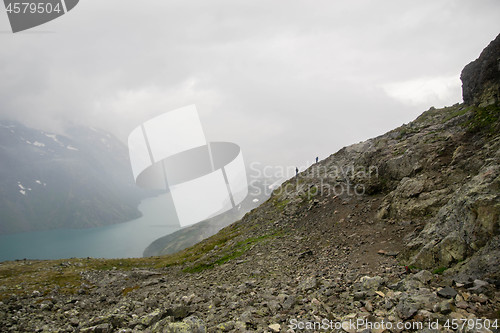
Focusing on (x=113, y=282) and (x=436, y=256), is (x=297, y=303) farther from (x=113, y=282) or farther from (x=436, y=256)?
(x=113, y=282)

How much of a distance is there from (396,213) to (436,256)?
Answer: 34.3 ft

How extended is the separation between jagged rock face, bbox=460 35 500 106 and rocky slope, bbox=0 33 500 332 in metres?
0.34

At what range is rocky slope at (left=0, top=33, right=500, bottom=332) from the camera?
1092cm

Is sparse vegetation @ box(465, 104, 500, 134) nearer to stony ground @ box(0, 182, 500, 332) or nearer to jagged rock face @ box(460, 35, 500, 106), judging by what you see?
jagged rock face @ box(460, 35, 500, 106)

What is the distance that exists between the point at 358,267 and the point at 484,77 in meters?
25.9

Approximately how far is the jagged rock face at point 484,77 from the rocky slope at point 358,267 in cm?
34

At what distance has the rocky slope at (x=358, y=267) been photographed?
10922 millimetres

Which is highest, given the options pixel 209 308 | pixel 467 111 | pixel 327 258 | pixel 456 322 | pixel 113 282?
pixel 467 111

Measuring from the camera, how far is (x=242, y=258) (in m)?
30.3

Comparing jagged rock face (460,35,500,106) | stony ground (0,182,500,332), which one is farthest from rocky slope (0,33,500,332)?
jagged rock face (460,35,500,106)

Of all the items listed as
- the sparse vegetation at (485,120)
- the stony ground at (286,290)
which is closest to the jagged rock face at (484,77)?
the sparse vegetation at (485,120)

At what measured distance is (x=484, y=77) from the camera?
25672 millimetres

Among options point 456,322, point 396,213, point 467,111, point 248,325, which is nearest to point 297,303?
point 248,325

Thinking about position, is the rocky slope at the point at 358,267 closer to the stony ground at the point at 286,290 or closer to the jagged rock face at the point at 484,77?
the stony ground at the point at 286,290
